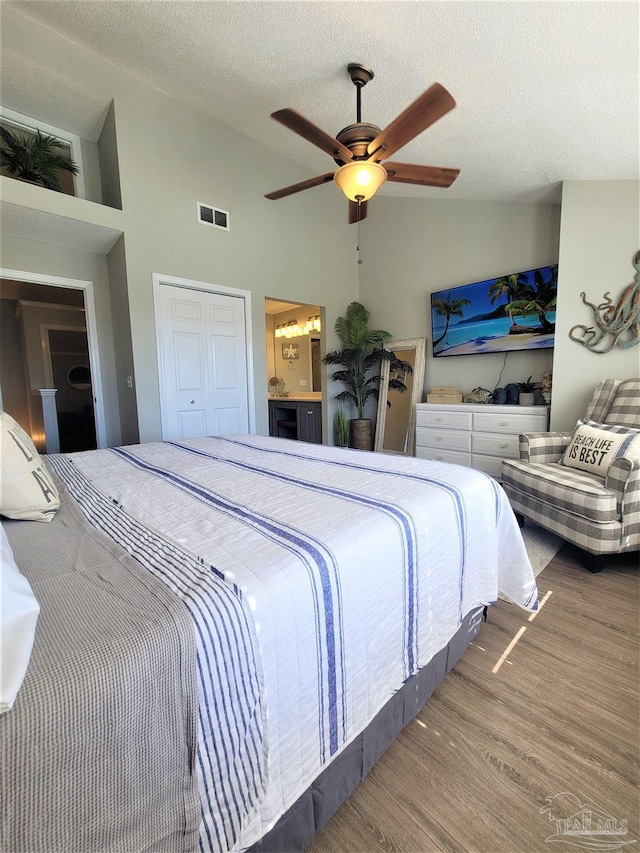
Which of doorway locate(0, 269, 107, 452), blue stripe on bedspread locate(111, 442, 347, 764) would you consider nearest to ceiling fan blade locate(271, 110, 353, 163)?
blue stripe on bedspread locate(111, 442, 347, 764)

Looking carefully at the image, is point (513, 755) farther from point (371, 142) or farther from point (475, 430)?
point (475, 430)

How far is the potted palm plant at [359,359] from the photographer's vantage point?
4934 mm

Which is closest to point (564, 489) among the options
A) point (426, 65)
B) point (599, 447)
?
point (599, 447)

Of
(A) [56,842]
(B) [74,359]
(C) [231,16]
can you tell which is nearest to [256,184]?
(C) [231,16]

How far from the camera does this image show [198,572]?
0.74 metres

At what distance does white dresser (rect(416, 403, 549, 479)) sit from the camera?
359 centimetres

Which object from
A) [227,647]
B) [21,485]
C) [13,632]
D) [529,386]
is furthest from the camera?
[529,386]

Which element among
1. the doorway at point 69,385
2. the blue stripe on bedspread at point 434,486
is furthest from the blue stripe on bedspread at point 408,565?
the doorway at point 69,385

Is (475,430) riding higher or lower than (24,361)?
lower

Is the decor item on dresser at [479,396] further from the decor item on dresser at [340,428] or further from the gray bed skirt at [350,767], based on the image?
the gray bed skirt at [350,767]

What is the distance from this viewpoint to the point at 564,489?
89.7 inches

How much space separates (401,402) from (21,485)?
433 cm

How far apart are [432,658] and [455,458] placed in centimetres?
312

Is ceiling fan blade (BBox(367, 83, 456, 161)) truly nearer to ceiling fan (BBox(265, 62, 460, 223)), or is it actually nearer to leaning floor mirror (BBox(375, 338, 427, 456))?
ceiling fan (BBox(265, 62, 460, 223))
